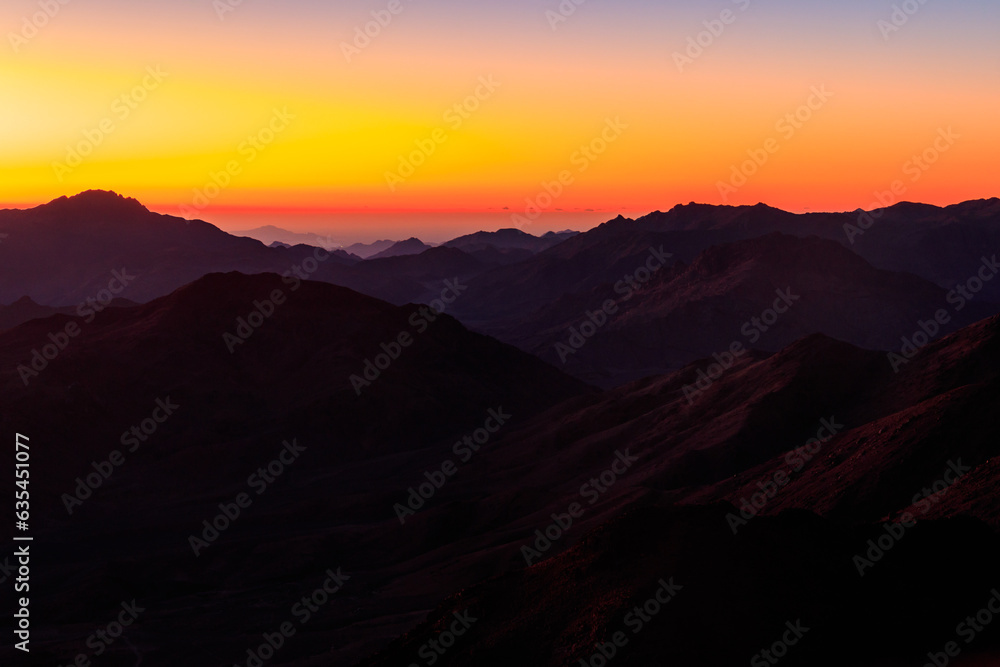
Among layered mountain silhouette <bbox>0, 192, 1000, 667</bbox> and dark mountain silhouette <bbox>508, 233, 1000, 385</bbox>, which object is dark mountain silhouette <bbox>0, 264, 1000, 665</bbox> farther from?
dark mountain silhouette <bbox>508, 233, 1000, 385</bbox>

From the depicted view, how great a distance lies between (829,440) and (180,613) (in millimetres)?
31721

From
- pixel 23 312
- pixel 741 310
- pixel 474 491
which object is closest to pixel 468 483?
pixel 474 491

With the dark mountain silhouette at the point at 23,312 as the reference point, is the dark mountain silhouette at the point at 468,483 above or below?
below

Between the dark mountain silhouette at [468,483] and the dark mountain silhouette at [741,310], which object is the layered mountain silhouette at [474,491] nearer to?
the dark mountain silhouette at [468,483]

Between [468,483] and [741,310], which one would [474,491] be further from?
[741,310]

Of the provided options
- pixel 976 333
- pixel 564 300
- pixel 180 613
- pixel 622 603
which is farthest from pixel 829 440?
pixel 564 300

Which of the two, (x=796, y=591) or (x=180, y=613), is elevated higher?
(x=796, y=591)

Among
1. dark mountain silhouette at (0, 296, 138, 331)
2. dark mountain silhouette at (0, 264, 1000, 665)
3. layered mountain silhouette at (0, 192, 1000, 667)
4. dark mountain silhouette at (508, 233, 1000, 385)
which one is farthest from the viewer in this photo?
dark mountain silhouette at (508, 233, 1000, 385)

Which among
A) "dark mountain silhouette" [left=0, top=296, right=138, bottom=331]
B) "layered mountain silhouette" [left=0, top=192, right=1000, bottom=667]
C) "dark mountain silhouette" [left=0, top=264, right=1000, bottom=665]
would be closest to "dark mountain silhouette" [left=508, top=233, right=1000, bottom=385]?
"layered mountain silhouette" [left=0, top=192, right=1000, bottom=667]

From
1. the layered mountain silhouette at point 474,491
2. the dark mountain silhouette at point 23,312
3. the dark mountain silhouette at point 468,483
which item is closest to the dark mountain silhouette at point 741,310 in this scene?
the layered mountain silhouette at point 474,491

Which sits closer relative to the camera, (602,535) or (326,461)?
(602,535)

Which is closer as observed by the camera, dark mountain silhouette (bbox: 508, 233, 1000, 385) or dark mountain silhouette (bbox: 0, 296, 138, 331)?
dark mountain silhouette (bbox: 0, 296, 138, 331)

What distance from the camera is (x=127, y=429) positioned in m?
69.9

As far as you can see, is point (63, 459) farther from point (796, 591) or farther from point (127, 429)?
point (796, 591)
